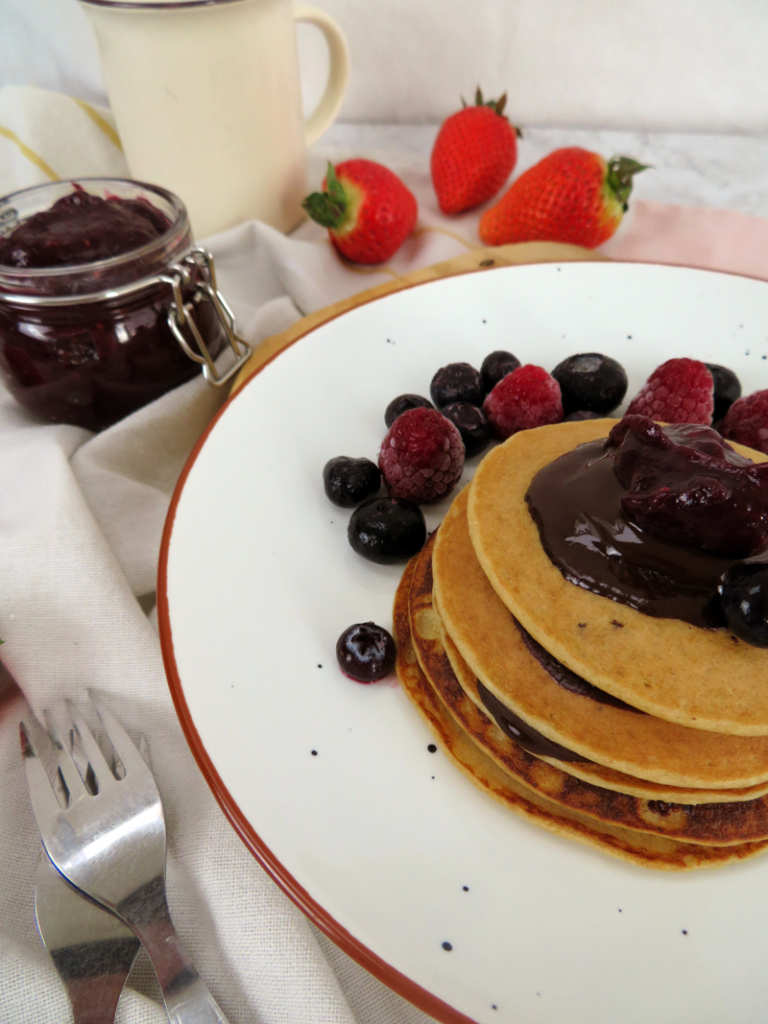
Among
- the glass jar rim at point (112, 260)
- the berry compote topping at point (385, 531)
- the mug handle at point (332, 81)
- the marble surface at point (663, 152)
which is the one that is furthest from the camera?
the marble surface at point (663, 152)

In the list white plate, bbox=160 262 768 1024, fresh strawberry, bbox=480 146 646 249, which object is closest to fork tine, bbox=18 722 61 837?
white plate, bbox=160 262 768 1024

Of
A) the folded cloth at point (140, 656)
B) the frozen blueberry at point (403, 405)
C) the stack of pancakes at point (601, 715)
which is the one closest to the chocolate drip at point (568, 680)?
the stack of pancakes at point (601, 715)

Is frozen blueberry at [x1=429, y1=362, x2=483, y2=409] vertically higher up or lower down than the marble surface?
lower down

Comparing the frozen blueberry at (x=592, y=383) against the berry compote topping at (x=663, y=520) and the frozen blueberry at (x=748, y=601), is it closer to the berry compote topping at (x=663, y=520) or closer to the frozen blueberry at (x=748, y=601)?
the berry compote topping at (x=663, y=520)

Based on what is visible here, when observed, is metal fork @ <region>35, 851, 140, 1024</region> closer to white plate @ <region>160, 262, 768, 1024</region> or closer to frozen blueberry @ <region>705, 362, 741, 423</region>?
white plate @ <region>160, 262, 768, 1024</region>

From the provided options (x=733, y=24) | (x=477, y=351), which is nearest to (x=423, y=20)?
(x=733, y=24)

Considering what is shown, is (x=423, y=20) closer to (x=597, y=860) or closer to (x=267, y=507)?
(x=267, y=507)
